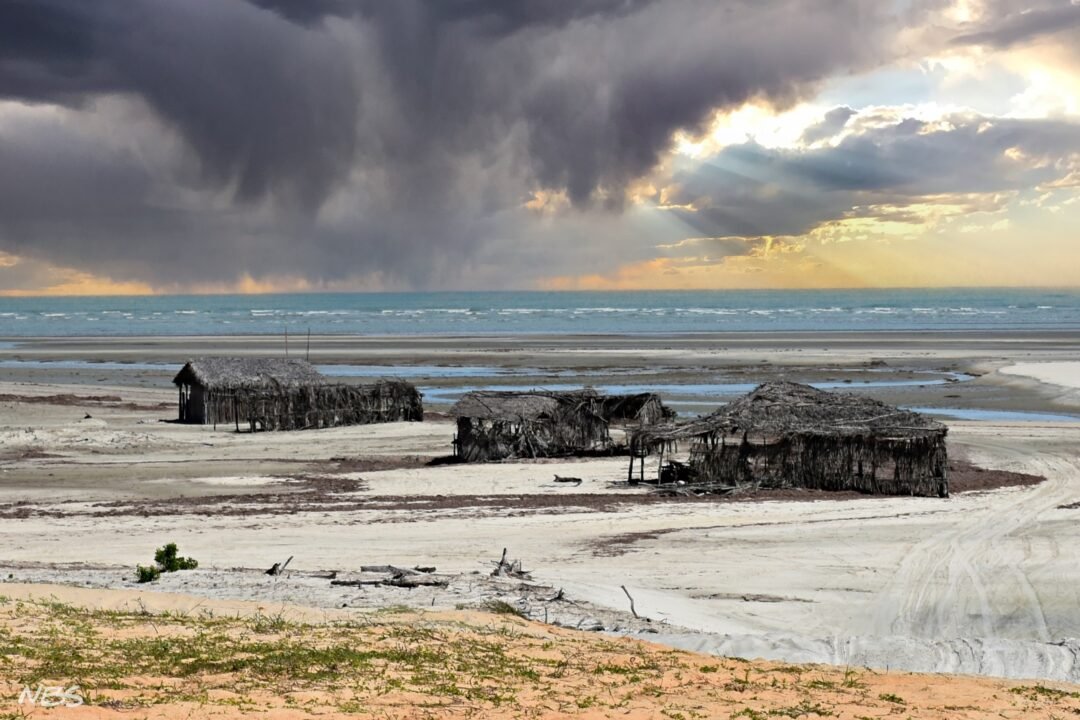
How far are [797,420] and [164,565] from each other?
667 inches

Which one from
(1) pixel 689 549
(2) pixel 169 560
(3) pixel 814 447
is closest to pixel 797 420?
(3) pixel 814 447

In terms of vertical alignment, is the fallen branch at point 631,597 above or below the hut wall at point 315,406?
below

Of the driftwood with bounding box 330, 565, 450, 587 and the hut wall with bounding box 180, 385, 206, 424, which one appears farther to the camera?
the hut wall with bounding box 180, 385, 206, 424

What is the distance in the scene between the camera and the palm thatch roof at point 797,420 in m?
27.9

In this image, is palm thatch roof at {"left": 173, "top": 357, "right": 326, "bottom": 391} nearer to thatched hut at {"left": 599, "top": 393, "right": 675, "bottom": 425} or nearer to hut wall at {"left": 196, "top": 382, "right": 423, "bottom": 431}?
hut wall at {"left": 196, "top": 382, "right": 423, "bottom": 431}

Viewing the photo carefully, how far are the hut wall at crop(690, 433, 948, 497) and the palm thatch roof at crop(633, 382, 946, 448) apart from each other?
26 cm

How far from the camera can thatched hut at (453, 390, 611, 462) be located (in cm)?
3288

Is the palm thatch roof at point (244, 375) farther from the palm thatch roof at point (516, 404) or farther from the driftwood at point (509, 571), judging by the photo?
the driftwood at point (509, 571)

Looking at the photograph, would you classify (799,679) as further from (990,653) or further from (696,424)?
(696,424)

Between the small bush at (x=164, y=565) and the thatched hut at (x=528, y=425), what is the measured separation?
1576cm

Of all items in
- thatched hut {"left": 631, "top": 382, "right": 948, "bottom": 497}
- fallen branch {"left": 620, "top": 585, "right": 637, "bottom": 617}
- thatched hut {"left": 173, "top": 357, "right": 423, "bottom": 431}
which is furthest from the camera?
thatched hut {"left": 173, "top": 357, "right": 423, "bottom": 431}


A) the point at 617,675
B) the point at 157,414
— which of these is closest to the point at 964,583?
the point at 617,675

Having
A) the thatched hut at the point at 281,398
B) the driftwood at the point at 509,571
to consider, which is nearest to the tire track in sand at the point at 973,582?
the driftwood at the point at 509,571

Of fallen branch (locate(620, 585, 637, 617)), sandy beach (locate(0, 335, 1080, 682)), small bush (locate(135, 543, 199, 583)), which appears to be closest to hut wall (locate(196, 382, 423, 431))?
sandy beach (locate(0, 335, 1080, 682))
